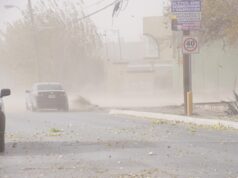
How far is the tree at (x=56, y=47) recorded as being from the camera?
68.2m

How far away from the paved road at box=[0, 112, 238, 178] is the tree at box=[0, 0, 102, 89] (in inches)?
1814

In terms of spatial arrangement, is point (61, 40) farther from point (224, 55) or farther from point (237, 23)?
point (237, 23)

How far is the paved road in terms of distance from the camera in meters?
12.0

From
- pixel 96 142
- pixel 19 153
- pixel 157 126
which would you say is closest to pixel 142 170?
pixel 19 153

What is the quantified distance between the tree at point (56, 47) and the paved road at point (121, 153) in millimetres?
46074

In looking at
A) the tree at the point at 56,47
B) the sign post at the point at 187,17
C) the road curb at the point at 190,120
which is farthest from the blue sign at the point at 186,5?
the tree at the point at 56,47

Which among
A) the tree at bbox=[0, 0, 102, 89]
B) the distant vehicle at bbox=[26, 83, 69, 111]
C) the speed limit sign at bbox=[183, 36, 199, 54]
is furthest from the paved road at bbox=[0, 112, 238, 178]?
Result: the tree at bbox=[0, 0, 102, 89]

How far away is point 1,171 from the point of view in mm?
12391

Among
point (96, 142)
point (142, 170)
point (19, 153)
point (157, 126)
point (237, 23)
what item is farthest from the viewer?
point (237, 23)

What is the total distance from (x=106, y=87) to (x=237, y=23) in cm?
4172

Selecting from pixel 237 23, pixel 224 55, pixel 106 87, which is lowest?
pixel 106 87

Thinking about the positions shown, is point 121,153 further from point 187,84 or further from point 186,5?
point 187,84

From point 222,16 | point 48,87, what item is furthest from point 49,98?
point 222,16

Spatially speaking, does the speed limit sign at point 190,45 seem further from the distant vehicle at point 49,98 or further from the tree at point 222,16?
the distant vehicle at point 49,98
